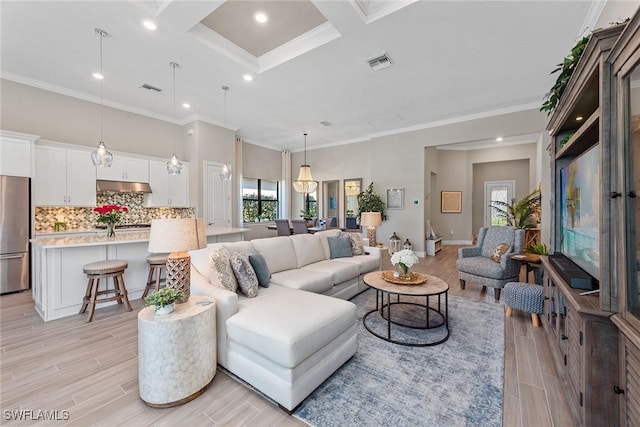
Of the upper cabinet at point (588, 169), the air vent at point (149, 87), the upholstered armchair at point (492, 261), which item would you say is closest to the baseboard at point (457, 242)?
the upholstered armchair at point (492, 261)

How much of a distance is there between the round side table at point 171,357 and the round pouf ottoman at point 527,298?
10.4 feet

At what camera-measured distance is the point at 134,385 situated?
6.47 feet

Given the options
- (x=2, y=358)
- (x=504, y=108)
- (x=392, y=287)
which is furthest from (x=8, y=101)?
(x=504, y=108)

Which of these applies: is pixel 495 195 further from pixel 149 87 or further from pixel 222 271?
pixel 149 87

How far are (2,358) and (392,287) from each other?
352 cm

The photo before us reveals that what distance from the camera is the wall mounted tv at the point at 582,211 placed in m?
1.77

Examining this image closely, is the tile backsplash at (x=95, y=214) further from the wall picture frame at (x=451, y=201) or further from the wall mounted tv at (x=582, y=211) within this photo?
the wall picture frame at (x=451, y=201)

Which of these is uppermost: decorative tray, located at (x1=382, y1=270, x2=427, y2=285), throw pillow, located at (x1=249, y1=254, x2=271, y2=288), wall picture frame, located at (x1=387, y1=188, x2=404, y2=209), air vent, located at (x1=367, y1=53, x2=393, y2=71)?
air vent, located at (x1=367, y1=53, x2=393, y2=71)

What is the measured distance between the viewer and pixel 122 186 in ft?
17.3

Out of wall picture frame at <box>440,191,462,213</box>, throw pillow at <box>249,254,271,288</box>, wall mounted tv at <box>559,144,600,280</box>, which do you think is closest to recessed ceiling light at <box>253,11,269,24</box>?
throw pillow at <box>249,254,271,288</box>

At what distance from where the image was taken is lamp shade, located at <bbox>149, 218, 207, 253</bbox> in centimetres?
204

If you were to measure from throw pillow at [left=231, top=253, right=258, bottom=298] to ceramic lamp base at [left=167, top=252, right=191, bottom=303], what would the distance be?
416 mm

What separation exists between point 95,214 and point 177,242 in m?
4.61

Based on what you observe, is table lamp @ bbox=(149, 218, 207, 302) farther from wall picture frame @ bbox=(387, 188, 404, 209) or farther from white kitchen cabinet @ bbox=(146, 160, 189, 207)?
wall picture frame @ bbox=(387, 188, 404, 209)
